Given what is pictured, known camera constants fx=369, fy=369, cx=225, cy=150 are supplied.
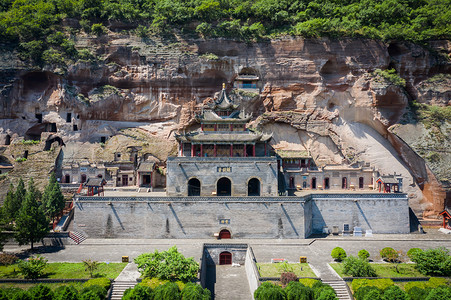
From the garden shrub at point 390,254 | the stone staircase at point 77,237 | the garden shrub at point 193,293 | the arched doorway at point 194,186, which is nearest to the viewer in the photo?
→ the garden shrub at point 193,293

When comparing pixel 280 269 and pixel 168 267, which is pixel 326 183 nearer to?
pixel 280 269

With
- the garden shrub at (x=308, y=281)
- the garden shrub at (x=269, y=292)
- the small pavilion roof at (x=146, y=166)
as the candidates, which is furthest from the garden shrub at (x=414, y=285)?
the small pavilion roof at (x=146, y=166)

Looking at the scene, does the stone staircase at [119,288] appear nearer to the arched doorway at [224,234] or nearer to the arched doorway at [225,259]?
the arched doorway at [225,259]

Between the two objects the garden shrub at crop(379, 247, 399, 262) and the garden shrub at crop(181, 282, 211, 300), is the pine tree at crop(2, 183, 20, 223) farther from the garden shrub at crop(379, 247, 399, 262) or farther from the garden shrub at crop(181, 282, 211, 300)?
the garden shrub at crop(379, 247, 399, 262)

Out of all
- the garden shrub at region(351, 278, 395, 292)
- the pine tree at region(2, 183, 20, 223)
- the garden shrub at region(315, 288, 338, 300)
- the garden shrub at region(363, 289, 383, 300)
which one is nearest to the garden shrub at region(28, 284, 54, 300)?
the pine tree at region(2, 183, 20, 223)

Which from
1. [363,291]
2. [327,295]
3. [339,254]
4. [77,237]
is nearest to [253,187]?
[339,254]

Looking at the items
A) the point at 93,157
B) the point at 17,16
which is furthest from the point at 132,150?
the point at 17,16
